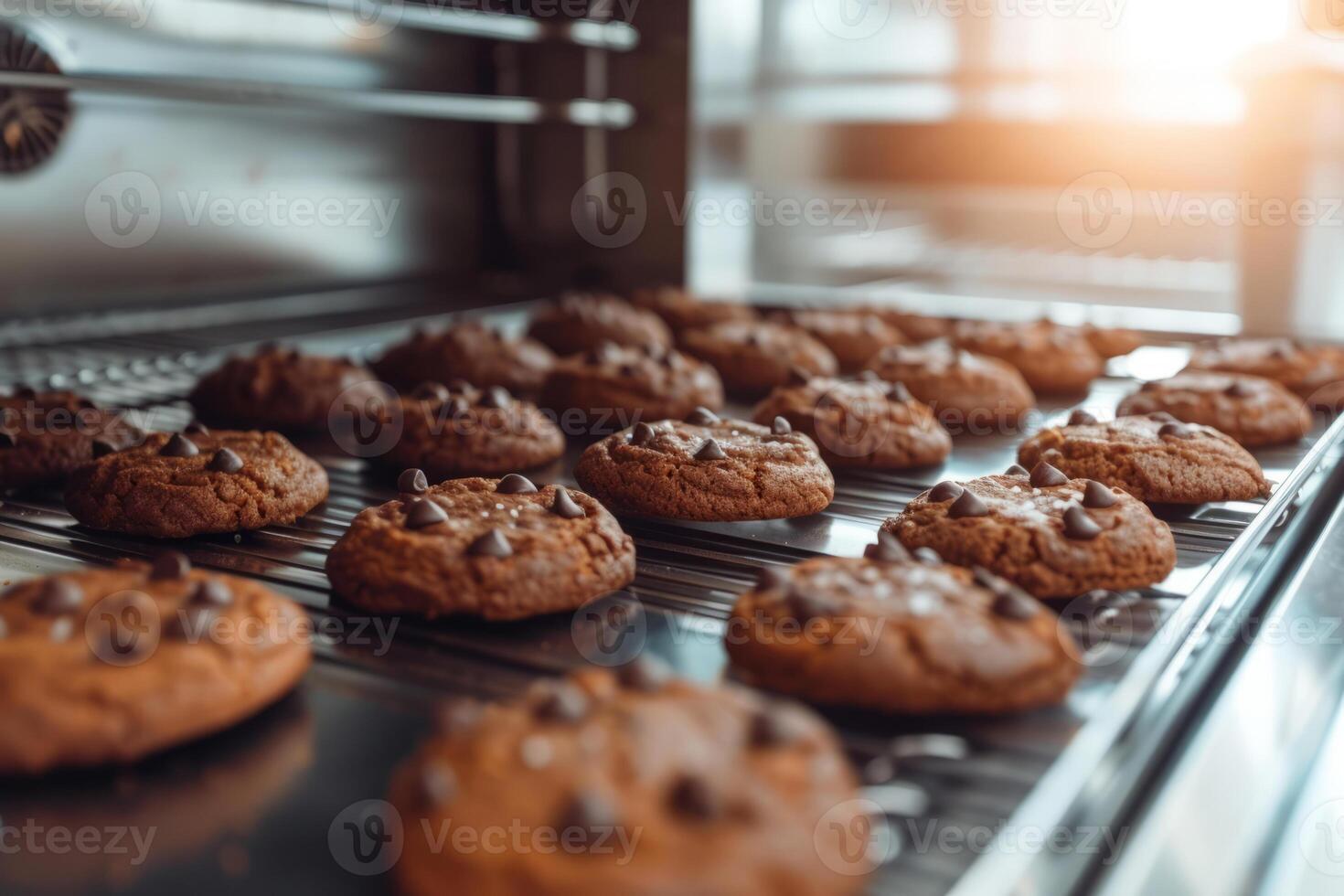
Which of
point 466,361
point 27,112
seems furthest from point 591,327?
point 27,112

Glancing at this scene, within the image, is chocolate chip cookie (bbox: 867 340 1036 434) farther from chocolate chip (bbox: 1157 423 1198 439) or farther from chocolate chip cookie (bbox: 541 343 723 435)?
chocolate chip (bbox: 1157 423 1198 439)

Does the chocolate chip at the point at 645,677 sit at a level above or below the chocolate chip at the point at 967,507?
above

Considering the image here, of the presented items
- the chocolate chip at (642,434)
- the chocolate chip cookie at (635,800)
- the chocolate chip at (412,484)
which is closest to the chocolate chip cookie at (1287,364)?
the chocolate chip at (642,434)

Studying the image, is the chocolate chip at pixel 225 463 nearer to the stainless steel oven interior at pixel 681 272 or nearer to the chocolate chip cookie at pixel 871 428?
the stainless steel oven interior at pixel 681 272

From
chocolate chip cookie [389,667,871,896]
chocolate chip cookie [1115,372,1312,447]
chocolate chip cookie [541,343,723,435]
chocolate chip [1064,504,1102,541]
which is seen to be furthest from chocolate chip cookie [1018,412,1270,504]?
chocolate chip cookie [389,667,871,896]

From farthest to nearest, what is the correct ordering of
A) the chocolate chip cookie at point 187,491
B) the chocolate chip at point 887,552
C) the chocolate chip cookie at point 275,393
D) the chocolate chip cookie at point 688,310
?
the chocolate chip cookie at point 688,310 < the chocolate chip cookie at point 275,393 < the chocolate chip cookie at point 187,491 < the chocolate chip at point 887,552

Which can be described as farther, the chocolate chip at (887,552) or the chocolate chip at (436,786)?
the chocolate chip at (887,552)

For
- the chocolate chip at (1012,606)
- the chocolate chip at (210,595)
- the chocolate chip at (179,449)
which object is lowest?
the chocolate chip at (1012,606)
